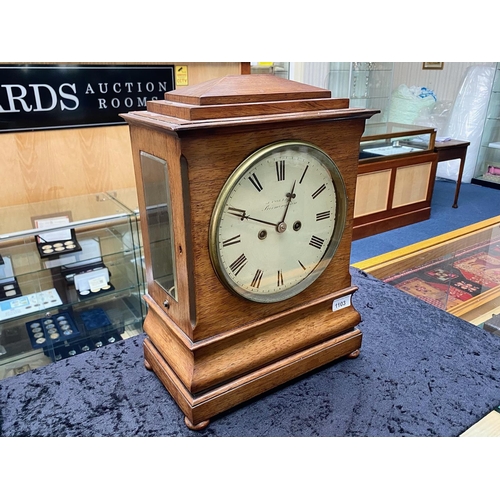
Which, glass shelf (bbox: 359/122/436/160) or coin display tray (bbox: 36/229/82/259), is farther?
glass shelf (bbox: 359/122/436/160)

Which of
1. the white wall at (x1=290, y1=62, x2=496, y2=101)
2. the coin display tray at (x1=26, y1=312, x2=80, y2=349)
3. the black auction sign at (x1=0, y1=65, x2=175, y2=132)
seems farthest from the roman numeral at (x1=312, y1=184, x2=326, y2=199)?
the white wall at (x1=290, y1=62, x2=496, y2=101)

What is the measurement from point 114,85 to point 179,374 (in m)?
1.73

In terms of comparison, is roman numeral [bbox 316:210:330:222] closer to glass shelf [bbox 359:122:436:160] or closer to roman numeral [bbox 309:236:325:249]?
roman numeral [bbox 309:236:325:249]

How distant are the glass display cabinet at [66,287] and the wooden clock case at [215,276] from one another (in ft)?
2.96

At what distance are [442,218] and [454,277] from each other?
2902 mm

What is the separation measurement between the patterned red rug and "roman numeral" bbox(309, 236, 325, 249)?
68 cm

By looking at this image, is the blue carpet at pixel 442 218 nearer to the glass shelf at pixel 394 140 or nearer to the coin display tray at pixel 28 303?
the glass shelf at pixel 394 140

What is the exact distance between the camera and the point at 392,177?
12.3 feet

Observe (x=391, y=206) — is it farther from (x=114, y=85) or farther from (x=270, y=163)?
(x=270, y=163)

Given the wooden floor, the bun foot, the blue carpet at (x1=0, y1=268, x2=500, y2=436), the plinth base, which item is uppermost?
→ the plinth base

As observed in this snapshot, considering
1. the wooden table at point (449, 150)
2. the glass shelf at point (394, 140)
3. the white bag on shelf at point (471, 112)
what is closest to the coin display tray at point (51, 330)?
the glass shelf at point (394, 140)

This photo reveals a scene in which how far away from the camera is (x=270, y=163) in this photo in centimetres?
70

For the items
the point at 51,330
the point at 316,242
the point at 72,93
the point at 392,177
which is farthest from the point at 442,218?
the point at 316,242

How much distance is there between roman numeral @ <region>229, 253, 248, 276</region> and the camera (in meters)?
0.73
